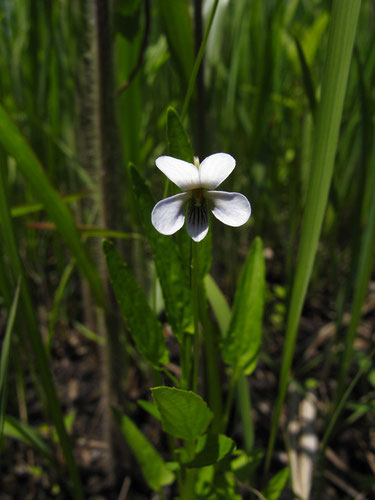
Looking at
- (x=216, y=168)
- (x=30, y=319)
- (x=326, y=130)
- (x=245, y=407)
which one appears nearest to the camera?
(x=216, y=168)

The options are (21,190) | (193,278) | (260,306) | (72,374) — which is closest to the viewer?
(193,278)

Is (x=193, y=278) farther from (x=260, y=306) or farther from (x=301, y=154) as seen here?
(x=301, y=154)

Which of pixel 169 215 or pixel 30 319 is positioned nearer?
pixel 169 215

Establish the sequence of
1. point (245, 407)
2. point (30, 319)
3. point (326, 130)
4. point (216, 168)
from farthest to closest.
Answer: point (245, 407) → point (30, 319) → point (326, 130) → point (216, 168)

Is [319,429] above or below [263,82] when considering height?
below

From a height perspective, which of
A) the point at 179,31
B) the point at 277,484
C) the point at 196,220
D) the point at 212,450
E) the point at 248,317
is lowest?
the point at 277,484

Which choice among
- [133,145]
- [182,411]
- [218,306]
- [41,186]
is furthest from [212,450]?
[133,145]

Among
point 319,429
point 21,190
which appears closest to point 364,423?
point 319,429

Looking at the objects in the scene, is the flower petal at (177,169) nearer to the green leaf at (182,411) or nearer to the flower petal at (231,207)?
the flower petal at (231,207)

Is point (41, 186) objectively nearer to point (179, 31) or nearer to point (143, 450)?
point (179, 31)
